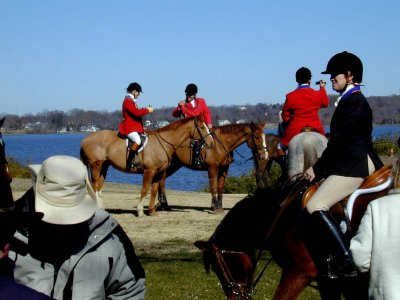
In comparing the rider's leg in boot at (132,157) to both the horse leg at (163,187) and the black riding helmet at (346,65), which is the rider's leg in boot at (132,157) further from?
the black riding helmet at (346,65)

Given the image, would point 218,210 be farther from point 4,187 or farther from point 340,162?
point 340,162

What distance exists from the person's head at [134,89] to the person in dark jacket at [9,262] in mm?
13305

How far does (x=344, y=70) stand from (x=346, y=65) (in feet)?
0.16

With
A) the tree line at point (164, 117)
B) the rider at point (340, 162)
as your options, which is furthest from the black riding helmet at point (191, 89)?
the tree line at point (164, 117)

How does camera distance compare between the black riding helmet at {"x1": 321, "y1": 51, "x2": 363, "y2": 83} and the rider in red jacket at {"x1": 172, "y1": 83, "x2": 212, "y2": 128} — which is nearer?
the black riding helmet at {"x1": 321, "y1": 51, "x2": 363, "y2": 83}

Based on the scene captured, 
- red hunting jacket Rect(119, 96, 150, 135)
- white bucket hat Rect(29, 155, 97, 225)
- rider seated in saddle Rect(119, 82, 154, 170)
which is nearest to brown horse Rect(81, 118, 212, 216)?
rider seated in saddle Rect(119, 82, 154, 170)

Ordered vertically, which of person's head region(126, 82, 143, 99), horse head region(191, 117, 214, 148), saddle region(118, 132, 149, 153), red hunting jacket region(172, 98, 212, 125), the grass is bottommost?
the grass

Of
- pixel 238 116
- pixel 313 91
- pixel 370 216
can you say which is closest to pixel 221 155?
pixel 313 91

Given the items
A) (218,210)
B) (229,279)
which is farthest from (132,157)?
(229,279)

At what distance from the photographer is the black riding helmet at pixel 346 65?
24.3ft

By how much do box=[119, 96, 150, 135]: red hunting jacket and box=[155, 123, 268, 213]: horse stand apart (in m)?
1.13

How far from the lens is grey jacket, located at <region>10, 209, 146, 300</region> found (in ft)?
13.5

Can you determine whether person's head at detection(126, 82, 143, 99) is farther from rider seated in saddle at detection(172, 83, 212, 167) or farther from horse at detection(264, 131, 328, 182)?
horse at detection(264, 131, 328, 182)

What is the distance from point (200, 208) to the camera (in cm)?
1884
